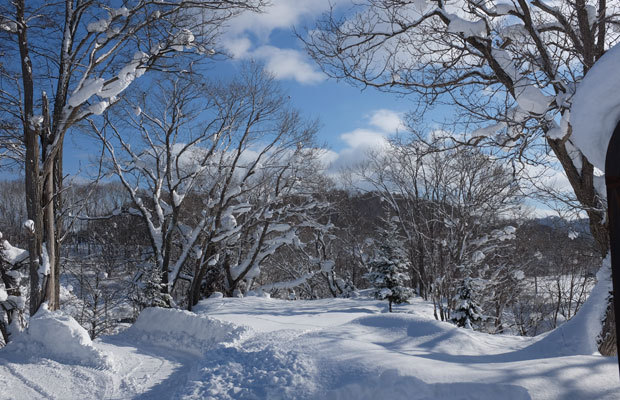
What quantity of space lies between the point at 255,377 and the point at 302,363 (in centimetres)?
65

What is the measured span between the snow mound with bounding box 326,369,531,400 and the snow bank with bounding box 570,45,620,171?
83.6 inches

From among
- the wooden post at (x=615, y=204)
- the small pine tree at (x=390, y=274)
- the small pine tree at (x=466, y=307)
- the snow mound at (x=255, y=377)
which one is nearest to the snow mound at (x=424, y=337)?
the snow mound at (x=255, y=377)

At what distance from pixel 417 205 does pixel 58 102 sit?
15165 millimetres

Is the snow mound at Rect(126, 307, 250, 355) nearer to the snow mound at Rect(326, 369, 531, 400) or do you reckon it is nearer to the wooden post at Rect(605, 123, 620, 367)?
the snow mound at Rect(326, 369, 531, 400)

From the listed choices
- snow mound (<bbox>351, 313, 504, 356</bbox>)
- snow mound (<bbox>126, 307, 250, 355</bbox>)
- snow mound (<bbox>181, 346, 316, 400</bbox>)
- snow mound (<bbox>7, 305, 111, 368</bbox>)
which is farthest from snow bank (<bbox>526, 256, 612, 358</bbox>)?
snow mound (<bbox>7, 305, 111, 368</bbox>)

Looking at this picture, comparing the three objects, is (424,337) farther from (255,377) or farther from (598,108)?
(598,108)

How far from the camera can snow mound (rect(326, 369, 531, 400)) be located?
3594 millimetres

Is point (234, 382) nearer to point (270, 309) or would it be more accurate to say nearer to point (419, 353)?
point (419, 353)

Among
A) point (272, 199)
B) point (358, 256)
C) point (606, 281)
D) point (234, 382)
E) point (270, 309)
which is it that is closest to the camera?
point (234, 382)

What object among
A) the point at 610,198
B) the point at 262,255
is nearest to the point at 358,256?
the point at 262,255

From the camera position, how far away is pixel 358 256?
2583 centimetres

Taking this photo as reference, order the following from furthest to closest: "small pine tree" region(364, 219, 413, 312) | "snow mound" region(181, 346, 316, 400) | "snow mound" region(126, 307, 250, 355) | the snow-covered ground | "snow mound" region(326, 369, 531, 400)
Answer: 1. "small pine tree" region(364, 219, 413, 312)
2. "snow mound" region(126, 307, 250, 355)
3. "snow mound" region(181, 346, 316, 400)
4. the snow-covered ground
5. "snow mound" region(326, 369, 531, 400)

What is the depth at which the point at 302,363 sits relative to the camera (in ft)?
17.8

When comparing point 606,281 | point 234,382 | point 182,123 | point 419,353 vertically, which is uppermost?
point 182,123
